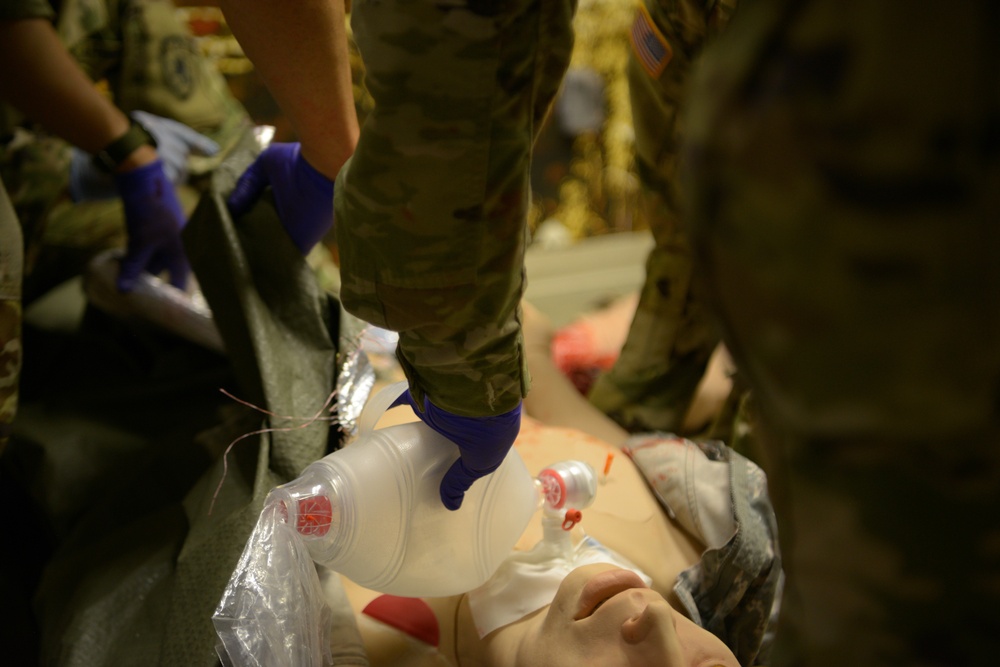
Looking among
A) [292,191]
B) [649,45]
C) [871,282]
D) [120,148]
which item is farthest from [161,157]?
[871,282]

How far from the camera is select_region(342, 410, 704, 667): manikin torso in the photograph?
0.93 metres

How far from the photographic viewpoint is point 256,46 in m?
1.04

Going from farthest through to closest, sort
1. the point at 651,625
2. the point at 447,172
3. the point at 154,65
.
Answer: the point at 154,65, the point at 651,625, the point at 447,172

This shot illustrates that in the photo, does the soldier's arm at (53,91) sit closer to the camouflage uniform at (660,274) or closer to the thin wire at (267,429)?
the thin wire at (267,429)

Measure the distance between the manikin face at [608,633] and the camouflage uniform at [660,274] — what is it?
1.69 feet

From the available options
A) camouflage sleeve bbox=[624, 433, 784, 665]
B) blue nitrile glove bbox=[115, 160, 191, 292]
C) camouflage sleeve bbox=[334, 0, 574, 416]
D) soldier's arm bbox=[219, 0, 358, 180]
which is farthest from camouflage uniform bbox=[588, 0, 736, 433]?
blue nitrile glove bbox=[115, 160, 191, 292]

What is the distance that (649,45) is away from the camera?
123cm

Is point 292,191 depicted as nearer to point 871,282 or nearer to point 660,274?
point 660,274

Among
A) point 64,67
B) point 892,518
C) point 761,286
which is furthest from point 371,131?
point 64,67

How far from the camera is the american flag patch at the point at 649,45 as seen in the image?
1206 mm

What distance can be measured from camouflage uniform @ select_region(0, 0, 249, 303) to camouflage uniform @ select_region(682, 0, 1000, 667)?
3.75 feet

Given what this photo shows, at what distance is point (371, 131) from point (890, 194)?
1.33ft

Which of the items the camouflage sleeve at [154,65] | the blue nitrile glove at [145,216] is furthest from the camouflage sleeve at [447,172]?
the camouflage sleeve at [154,65]

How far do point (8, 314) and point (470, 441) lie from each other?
23.9 inches
